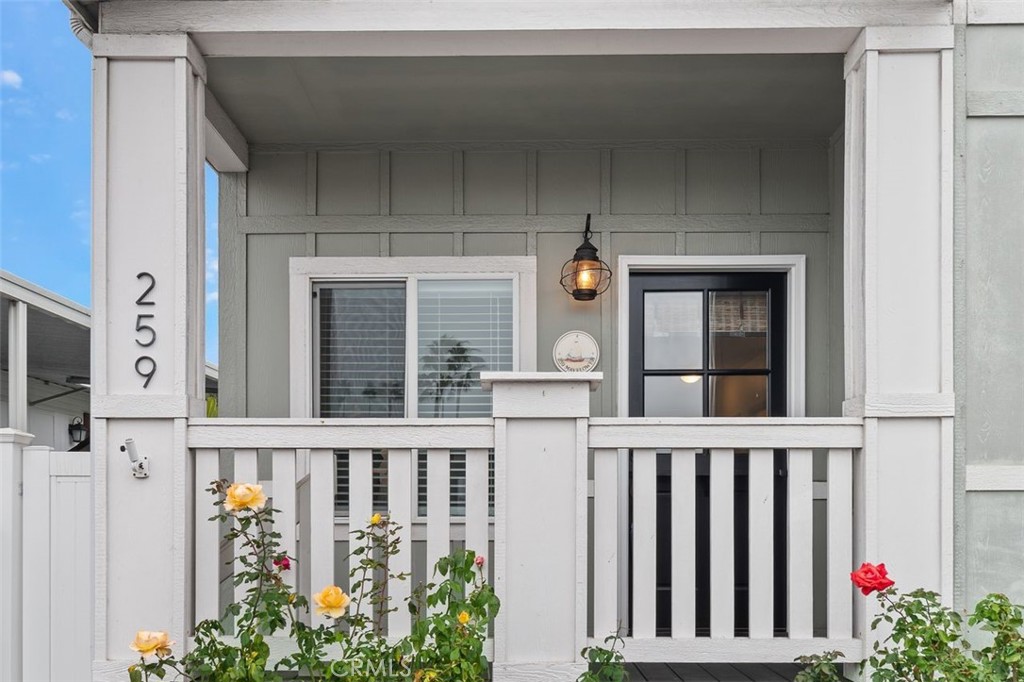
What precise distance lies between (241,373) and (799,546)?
2.73 metres

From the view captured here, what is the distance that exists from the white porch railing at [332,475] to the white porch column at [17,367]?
2227mm

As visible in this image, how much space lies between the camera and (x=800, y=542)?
8.61 feet

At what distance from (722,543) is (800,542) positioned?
25 centimetres

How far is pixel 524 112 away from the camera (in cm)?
374

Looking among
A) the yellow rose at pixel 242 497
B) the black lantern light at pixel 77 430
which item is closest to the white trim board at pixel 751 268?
the yellow rose at pixel 242 497


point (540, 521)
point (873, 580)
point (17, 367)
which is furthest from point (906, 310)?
point (17, 367)

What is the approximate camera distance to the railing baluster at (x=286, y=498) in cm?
258

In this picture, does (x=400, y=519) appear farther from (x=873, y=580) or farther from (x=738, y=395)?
(x=738, y=395)

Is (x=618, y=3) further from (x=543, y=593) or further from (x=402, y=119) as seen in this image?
(x=543, y=593)

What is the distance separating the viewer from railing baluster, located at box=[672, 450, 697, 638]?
2.60 meters

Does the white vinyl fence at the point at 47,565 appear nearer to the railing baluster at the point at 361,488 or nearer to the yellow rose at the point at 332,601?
the railing baluster at the point at 361,488

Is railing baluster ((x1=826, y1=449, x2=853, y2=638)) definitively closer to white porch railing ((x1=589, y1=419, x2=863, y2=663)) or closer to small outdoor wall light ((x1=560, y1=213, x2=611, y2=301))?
white porch railing ((x1=589, y1=419, x2=863, y2=663))

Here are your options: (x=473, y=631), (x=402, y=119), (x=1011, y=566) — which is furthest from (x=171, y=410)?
(x=1011, y=566)

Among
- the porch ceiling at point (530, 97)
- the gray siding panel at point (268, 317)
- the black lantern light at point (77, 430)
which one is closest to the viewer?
the porch ceiling at point (530, 97)
